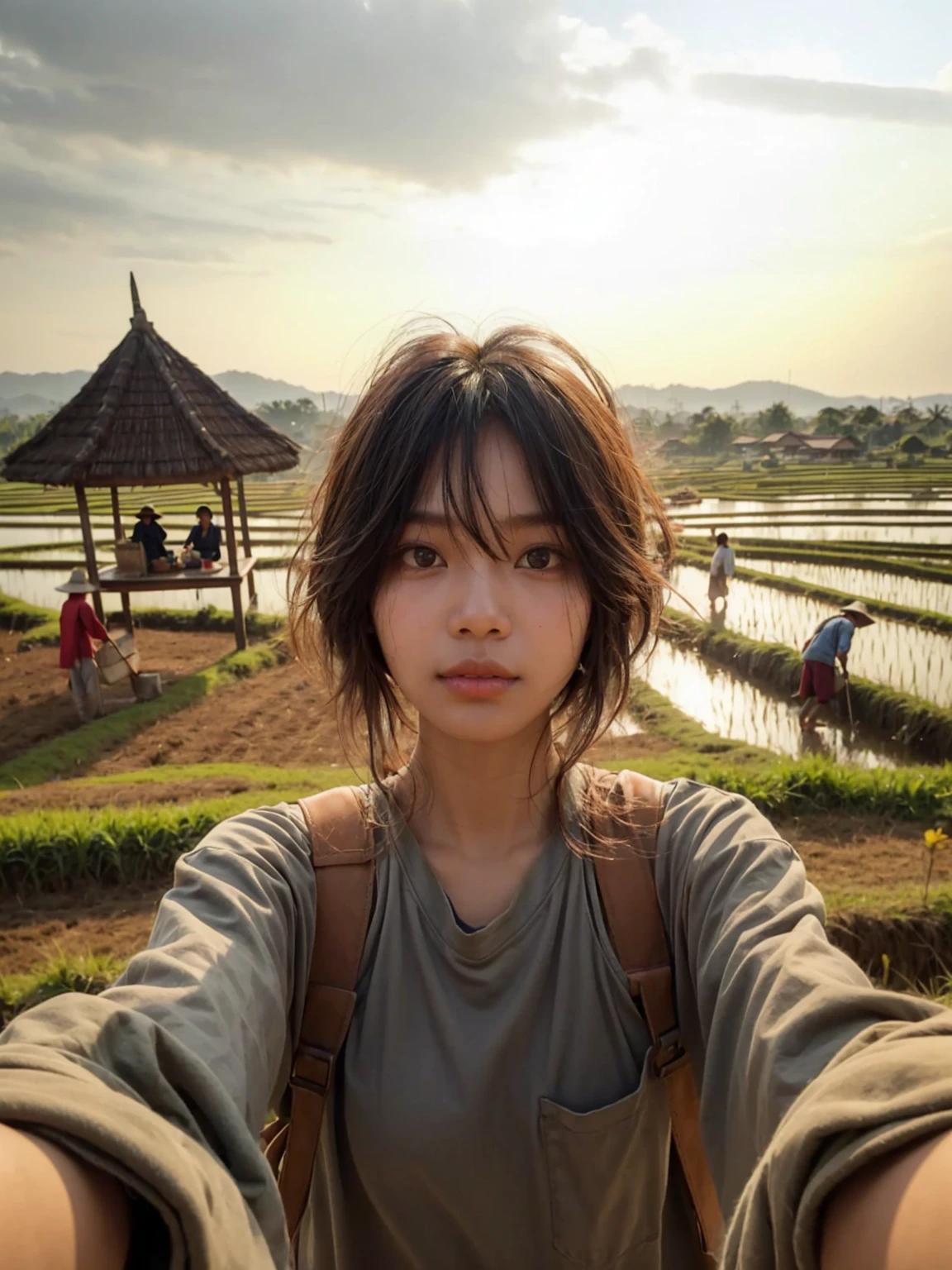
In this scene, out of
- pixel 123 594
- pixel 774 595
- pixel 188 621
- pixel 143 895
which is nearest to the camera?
pixel 143 895

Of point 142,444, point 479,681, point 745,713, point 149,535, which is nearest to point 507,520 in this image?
point 479,681

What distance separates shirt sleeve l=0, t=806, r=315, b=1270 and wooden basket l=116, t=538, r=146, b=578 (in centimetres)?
779

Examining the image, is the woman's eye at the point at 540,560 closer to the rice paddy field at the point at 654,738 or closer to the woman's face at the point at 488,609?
the woman's face at the point at 488,609

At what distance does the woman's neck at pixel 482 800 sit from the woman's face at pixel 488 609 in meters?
0.10

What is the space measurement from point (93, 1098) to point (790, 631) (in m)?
8.73

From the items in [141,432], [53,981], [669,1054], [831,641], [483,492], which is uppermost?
[141,432]

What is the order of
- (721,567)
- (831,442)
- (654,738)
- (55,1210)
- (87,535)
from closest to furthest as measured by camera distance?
(55,1210), (654,738), (87,535), (721,567), (831,442)

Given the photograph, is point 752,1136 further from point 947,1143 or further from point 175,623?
point 175,623

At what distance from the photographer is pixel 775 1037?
69cm

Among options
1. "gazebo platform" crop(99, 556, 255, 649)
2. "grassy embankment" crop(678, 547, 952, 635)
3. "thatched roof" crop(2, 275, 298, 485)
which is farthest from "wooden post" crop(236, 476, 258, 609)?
"grassy embankment" crop(678, 547, 952, 635)

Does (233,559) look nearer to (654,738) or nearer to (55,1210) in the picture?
(654,738)

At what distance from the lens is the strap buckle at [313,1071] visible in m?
0.92

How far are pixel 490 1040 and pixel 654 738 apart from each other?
17.8ft

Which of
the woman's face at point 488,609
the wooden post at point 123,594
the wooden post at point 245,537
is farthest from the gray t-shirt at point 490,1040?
the wooden post at point 245,537
